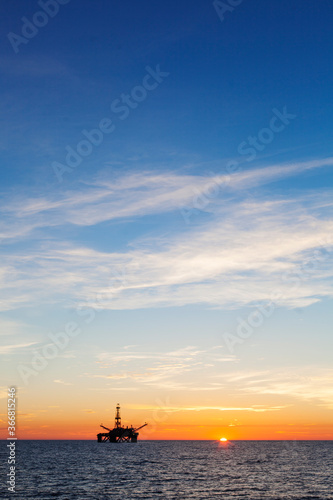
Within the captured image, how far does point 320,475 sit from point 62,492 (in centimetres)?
4661

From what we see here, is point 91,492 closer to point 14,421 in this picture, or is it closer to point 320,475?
point 14,421

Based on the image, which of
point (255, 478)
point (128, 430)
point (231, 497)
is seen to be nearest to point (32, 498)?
point (231, 497)

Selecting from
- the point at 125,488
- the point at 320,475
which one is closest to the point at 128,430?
the point at 320,475

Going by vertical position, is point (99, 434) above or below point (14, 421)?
below

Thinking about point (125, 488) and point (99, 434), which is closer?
point (125, 488)

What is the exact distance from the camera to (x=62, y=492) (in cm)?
5428

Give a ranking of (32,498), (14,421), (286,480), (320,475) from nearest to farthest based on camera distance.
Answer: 1. (14,421)
2. (32,498)
3. (286,480)
4. (320,475)

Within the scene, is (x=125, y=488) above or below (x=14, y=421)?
below

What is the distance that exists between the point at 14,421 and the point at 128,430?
150837mm

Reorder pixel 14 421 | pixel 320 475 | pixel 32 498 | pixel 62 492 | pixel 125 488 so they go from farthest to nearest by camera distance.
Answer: pixel 320 475
pixel 125 488
pixel 62 492
pixel 32 498
pixel 14 421

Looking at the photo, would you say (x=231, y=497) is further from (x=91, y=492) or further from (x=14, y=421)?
(x=14, y=421)

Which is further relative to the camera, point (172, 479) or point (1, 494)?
point (172, 479)

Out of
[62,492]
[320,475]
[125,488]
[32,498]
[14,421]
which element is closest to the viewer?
[14,421]

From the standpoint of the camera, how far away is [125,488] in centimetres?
5831
